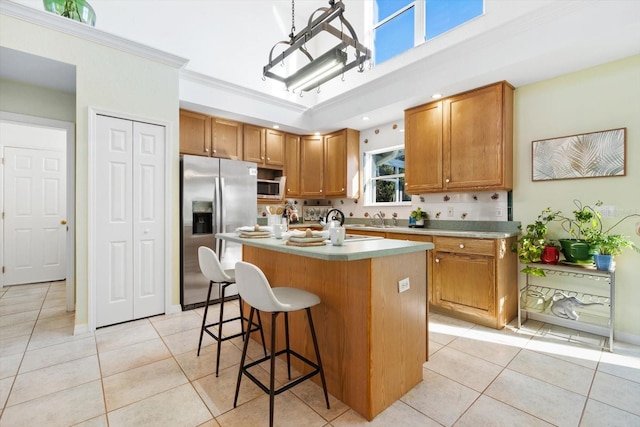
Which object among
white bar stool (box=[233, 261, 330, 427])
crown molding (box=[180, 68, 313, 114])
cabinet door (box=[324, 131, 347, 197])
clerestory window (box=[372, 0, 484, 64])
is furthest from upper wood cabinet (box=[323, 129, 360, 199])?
white bar stool (box=[233, 261, 330, 427])

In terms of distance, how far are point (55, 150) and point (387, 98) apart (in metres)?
5.32

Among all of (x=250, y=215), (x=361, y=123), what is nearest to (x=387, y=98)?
(x=361, y=123)

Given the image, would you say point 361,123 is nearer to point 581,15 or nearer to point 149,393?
point 581,15

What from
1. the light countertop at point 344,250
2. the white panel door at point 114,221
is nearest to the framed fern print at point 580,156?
the light countertop at point 344,250

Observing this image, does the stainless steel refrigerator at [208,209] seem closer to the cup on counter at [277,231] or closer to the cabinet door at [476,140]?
the cup on counter at [277,231]

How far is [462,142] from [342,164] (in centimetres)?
194

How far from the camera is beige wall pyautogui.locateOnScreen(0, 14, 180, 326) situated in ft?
8.43

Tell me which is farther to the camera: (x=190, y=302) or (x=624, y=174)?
(x=190, y=302)

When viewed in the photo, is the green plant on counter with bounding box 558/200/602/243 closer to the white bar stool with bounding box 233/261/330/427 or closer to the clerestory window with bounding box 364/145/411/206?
the clerestory window with bounding box 364/145/411/206

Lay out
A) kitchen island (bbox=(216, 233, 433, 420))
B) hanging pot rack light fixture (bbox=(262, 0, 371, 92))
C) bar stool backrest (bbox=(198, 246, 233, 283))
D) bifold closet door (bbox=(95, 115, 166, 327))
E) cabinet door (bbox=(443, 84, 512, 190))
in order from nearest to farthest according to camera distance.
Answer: kitchen island (bbox=(216, 233, 433, 420))
hanging pot rack light fixture (bbox=(262, 0, 371, 92))
bar stool backrest (bbox=(198, 246, 233, 283))
bifold closet door (bbox=(95, 115, 166, 327))
cabinet door (bbox=(443, 84, 512, 190))

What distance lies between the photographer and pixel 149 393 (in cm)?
187

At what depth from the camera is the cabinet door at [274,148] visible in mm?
4699

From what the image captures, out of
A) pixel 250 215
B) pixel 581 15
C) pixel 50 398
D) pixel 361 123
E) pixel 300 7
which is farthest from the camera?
pixel 300 7

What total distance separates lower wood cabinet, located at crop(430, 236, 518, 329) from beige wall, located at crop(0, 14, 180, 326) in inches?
118
